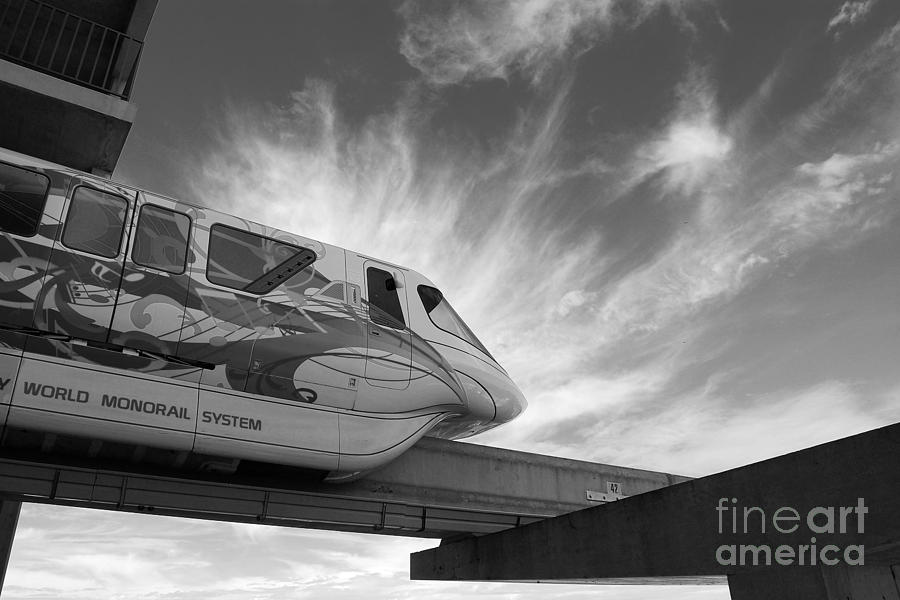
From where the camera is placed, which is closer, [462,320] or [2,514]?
[462,320]

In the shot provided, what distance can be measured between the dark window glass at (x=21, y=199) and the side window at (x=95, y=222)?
0.25 m

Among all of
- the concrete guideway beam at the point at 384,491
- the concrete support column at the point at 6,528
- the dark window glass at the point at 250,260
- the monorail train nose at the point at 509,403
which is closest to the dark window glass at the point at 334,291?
the dark window glass at the point at 250,260

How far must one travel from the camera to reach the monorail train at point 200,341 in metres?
5.66

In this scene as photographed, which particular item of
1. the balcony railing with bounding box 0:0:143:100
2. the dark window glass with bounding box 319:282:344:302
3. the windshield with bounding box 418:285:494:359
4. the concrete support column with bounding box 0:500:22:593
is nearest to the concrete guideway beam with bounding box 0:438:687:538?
the windshield with bounding box 418:285:494:359

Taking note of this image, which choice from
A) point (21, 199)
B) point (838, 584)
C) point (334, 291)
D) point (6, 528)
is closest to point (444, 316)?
point (334, 291)

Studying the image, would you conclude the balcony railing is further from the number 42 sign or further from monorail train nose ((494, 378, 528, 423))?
the number 42 sign

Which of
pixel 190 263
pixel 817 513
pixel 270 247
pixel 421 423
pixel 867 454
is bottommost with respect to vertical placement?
pixel 817 513

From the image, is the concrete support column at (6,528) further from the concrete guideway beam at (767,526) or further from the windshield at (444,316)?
the concrete guideway beam at (767,526)

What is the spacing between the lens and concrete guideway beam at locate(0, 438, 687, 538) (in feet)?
21.4

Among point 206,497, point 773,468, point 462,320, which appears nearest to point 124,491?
point 206,497

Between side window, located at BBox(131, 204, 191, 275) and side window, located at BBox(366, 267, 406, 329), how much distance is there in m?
2.02

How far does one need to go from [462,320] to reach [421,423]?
1.73 metres

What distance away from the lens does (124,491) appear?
687cm

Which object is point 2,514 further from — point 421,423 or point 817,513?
point 817,513
